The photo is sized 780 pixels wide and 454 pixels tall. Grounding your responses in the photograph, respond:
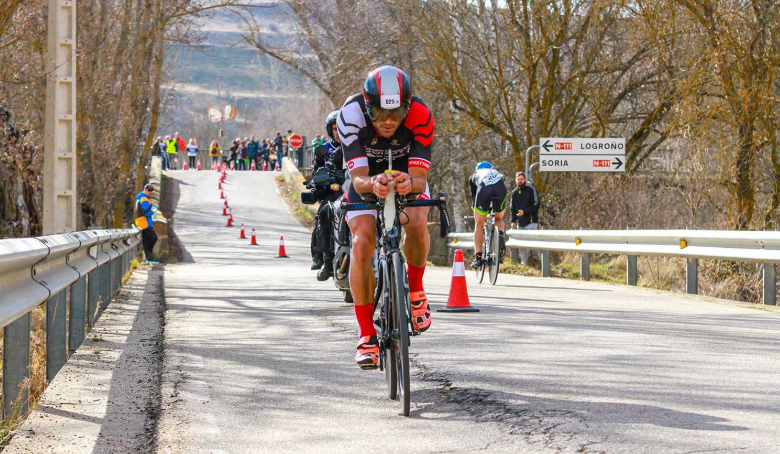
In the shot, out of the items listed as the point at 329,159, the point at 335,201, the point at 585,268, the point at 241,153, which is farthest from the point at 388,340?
the point at 241,153

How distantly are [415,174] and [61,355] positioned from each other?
2.50 meters

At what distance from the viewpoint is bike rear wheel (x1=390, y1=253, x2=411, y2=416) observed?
5.41 m

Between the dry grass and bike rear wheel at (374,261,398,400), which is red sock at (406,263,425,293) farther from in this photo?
→ the dry grass

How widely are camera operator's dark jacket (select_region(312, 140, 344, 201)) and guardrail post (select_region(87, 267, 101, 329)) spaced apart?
238 centimetres

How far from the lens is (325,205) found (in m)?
11.7

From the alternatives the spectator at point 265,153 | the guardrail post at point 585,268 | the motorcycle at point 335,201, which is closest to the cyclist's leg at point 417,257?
the motorcycle at point 335,201

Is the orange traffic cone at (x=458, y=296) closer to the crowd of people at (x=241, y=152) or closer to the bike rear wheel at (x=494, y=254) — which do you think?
the bike rear wheel at (x=494, y=254)

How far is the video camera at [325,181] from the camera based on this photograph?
35.8 feet

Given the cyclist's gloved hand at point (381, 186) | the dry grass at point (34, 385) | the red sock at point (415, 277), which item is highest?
the cyclist's gloved hand at point (381, 186)

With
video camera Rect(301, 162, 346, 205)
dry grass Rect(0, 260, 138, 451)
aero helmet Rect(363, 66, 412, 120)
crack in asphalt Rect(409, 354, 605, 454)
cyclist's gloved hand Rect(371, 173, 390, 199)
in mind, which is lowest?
dry grass Rect(0, 260, 138, 451)

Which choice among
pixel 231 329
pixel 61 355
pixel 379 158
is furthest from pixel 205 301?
pixel 379 158

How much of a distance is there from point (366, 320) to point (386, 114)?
3.69 ft

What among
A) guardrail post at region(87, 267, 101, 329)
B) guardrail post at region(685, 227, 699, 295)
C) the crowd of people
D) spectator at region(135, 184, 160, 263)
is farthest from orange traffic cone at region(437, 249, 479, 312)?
the crowd of people

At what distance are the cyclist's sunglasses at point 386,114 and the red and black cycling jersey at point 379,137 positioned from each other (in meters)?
0.11
